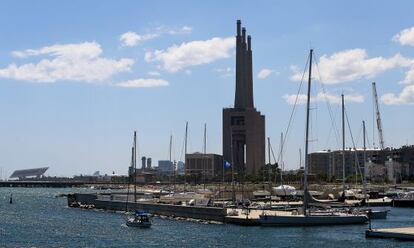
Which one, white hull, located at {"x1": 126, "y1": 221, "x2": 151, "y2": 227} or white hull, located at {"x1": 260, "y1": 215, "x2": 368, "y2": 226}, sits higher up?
white hull, located at {"x1": 260, "y1": 215, "x2": 368, "y2": 226}

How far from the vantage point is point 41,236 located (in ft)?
261

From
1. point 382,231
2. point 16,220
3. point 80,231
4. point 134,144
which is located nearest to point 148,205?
point 134,144

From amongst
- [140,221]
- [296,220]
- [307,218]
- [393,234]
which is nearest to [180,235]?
[140,221]

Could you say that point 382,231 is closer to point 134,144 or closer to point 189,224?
point 189,224

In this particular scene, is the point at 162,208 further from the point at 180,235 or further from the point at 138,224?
the point at 180,235

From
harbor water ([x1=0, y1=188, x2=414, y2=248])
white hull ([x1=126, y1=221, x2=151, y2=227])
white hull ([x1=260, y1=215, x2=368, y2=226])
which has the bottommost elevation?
harbor water ([x1=0, y1=188, x2=414, y2=248])

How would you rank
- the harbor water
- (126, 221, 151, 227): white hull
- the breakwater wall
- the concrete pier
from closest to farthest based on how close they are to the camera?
the concrete pier < the harbor water < (126, 221, 151, 227): white hull < the breakwater wall

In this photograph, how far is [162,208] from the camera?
109m

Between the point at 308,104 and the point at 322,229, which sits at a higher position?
the point at 308,104

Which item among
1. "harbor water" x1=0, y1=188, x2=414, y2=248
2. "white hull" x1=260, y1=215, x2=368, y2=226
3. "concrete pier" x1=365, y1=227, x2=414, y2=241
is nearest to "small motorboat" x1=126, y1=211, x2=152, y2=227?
"harbor water" x1=0, y1=188, x2=414, y2=248

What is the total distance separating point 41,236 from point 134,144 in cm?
4027

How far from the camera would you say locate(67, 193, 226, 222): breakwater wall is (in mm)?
94519

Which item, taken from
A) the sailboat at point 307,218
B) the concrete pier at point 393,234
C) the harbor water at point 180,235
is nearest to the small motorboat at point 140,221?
the harbor water at point 180,235

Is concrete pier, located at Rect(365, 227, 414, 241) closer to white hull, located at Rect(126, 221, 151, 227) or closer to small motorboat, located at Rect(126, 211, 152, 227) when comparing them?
white hull, located at Rect(126, 221, 151, 227)
